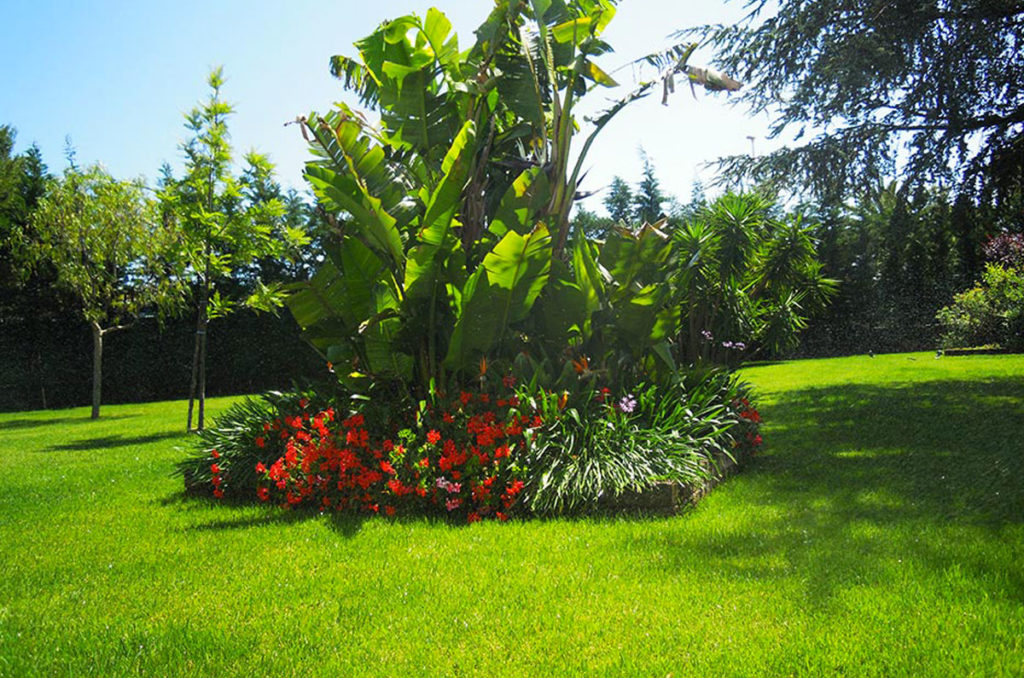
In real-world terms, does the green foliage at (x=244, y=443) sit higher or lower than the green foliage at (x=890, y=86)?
lower

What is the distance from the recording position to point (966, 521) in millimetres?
4129

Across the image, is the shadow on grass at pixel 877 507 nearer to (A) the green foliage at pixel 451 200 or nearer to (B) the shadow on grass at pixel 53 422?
(A) the green foliage at pixel 451 200

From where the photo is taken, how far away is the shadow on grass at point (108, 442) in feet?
34.1

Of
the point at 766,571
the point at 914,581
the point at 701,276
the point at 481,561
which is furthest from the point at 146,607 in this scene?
the point at 701,276

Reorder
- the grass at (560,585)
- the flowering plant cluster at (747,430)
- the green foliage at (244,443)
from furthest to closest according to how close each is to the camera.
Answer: the flowering plant cluster at (747,430) → the green foliage at (244,443) → the grass at (560,585)

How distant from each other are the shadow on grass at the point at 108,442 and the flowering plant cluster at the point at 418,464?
6.36 metres

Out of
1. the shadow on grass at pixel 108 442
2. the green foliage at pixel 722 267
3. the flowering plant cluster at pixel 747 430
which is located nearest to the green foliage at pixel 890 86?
the green foliage at pixel 722 267

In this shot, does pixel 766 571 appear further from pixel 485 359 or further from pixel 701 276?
pixel 701 276

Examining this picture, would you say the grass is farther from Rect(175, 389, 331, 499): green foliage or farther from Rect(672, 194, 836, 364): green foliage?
Rect(672, 194, 836, 364): green foliage

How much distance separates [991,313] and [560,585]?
717 inches

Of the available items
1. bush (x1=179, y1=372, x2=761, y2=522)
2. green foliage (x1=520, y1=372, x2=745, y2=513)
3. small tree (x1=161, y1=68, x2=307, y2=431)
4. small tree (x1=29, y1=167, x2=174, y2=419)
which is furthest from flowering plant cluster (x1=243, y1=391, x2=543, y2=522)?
small tree (x1=29, y1=167, x2=174, y2=419)

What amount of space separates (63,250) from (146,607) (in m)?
13.0

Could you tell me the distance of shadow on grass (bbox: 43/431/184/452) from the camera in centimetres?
1040

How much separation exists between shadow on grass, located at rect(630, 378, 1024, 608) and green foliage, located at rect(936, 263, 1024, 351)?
9386mm
